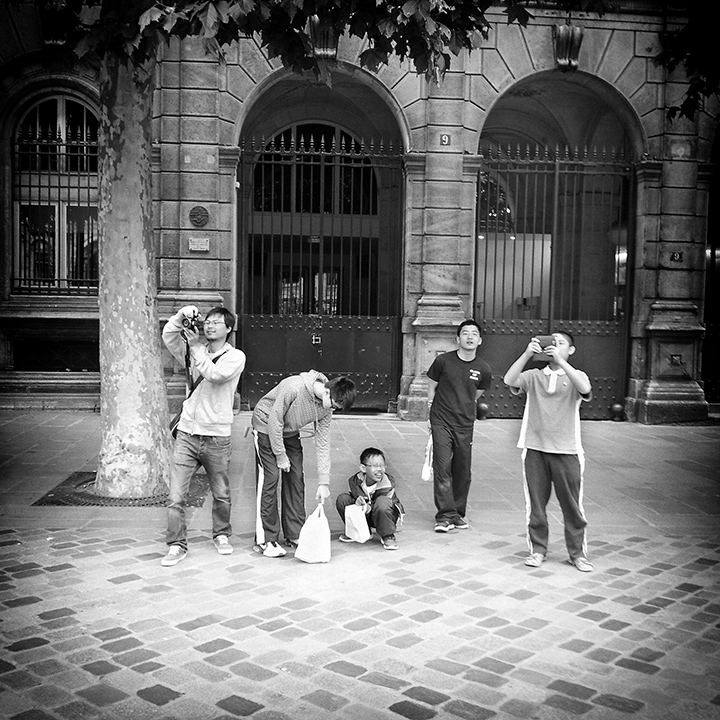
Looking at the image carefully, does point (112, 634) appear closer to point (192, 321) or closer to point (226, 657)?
point (226, 657)

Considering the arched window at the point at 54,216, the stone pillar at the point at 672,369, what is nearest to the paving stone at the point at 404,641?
the stone pillar at the point at 672,369

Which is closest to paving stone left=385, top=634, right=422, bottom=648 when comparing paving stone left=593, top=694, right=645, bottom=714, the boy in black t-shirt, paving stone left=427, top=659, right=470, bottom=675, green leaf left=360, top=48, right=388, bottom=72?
paving stone left=427, top=659, right=470, bottom=675

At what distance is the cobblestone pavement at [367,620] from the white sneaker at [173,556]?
5 centimetres

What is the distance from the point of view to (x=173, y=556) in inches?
217

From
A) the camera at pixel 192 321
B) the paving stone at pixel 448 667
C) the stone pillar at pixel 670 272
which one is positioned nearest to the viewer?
the paving stone at pixel 448 667

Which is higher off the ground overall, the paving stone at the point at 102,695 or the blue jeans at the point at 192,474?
the blue jeans at the point at 192,474

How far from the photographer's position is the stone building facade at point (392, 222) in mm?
11922

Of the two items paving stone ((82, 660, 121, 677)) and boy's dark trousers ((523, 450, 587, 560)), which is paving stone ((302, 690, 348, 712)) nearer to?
paving stone ((82, 660, 121, 677))

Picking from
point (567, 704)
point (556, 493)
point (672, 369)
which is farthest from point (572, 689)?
point (672, 369)

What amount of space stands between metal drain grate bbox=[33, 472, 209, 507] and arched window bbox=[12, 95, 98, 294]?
5.80 meters

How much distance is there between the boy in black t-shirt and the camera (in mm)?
6531

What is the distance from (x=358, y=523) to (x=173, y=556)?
131 centimetres

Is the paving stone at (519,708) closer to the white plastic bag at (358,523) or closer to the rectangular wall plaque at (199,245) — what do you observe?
the white plastic bag at (358,523)

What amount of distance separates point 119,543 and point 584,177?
10.8 metres
